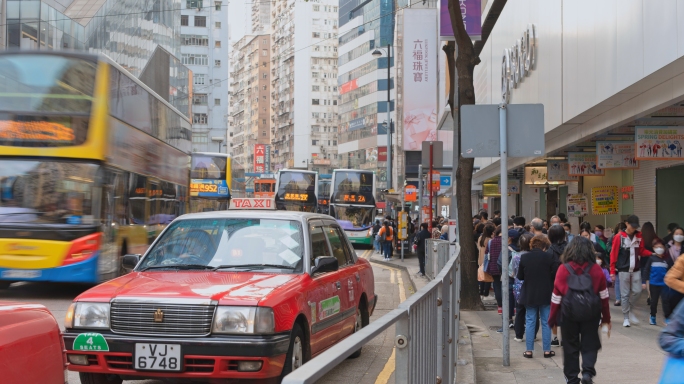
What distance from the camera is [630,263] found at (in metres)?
12.4

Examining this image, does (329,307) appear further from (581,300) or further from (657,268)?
(657,268)

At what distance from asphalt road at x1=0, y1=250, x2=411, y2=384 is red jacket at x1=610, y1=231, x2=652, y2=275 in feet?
12.5

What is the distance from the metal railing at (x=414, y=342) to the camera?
2.19 metres

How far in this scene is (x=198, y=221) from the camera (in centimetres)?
770

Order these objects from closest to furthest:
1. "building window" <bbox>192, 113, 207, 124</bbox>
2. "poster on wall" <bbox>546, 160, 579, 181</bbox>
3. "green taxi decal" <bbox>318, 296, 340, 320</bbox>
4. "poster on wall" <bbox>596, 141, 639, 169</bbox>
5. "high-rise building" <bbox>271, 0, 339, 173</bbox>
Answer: "green taxi decal" <bbox>318, 296, 340, 320</bbox> → "poster on wall" <bbox>596, 141, 639, 169</bbox> → "poster on wall" <bbox>546, 160, 579, 181</bbox> → "building window" <bbox>192, 113, 207, 124</bbox> → "high-rise building" <bbox>271, 0, 339, 173</bbox>

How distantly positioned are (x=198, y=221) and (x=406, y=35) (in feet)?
211

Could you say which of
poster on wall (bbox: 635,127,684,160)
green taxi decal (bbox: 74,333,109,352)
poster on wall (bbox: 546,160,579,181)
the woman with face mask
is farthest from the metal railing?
poster on wall (bbox: 546,160,579,181)

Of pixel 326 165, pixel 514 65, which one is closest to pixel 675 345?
pixel 514 65

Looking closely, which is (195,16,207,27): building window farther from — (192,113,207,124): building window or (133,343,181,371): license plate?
(133,343,181,371): license plate

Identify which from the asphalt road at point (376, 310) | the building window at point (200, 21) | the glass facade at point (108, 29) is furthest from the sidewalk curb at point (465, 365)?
the building window at point (200, 21)

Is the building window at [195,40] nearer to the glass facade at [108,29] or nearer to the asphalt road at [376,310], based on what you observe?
the glass facade at [108,29]

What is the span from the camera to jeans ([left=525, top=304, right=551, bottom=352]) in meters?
9.20

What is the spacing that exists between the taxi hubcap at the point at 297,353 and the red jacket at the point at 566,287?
2359 mm

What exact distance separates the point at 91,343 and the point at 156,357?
53 centimetres
